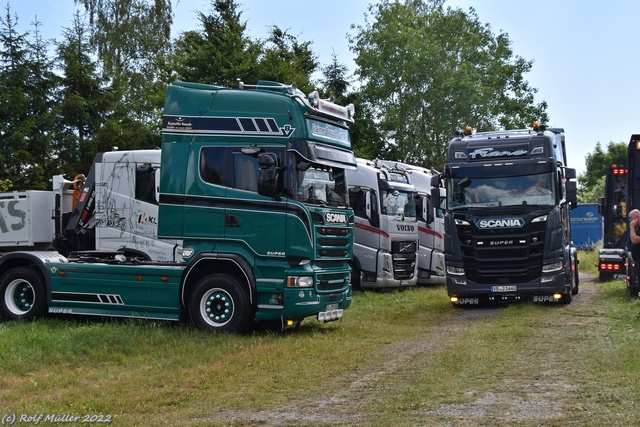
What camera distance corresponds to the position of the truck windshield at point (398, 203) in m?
23.3

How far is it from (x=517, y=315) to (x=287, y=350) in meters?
5.98

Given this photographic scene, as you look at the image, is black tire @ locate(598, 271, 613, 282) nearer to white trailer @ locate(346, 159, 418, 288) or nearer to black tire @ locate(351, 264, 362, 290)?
white trailer @ locate(346, 159, 418, 288)

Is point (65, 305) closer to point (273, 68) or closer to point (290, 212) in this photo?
point (290, 212)

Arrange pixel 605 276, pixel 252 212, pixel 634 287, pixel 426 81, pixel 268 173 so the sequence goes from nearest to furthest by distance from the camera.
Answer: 1. pixel 268 173
2. pixel 252 212
3. pixel 634 287
4. pixel 605 276
5. pixel 426 81

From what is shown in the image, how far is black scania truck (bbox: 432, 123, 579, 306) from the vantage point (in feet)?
55.0

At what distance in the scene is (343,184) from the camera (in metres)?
14.0

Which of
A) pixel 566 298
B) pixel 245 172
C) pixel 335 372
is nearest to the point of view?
pixel 335 372

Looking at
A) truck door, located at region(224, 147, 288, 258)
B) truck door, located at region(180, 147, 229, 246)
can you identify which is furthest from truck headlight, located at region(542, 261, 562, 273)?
truck door, located at region(180, 147, 229, 246)

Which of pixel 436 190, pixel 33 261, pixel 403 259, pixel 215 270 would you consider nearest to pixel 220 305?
pixel 215 270

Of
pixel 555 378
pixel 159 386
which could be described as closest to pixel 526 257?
pixel 555 378

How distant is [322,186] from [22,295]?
5864 mm

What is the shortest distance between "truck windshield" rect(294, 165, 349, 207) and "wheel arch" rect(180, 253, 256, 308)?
53.4 inches

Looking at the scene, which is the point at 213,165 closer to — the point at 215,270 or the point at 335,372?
the point at 215,270

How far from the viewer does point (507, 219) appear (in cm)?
1677
